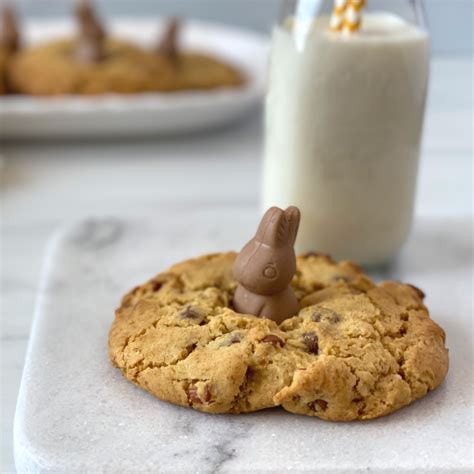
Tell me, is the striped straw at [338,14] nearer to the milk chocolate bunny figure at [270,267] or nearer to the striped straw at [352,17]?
the striped straw at [352,17]

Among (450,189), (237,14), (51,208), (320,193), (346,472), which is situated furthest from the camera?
(237,14)

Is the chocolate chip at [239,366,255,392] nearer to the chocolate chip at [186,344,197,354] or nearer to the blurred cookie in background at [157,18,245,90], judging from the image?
the chocolate chip at [186,344,197,354]

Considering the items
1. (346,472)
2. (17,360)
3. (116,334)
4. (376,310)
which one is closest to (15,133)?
(17,360)

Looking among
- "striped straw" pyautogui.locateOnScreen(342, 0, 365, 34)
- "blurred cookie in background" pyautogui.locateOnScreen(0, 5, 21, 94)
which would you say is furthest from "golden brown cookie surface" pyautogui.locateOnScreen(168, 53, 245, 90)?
"striped straw" pyautogui.locateOnScreen(342, 0, 365, 34)

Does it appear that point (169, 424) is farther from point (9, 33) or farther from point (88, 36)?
point (9, 33)

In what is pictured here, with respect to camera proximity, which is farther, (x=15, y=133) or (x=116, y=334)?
(x=15, y=133)

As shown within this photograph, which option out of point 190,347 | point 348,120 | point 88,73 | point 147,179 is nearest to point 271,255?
point 190,347

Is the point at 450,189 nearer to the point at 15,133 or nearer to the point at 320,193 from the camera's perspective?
the point at 320,193

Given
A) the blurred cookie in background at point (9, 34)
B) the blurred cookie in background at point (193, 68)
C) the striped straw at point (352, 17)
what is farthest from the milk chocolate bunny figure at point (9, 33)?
the striped straw at point (352, 17)
